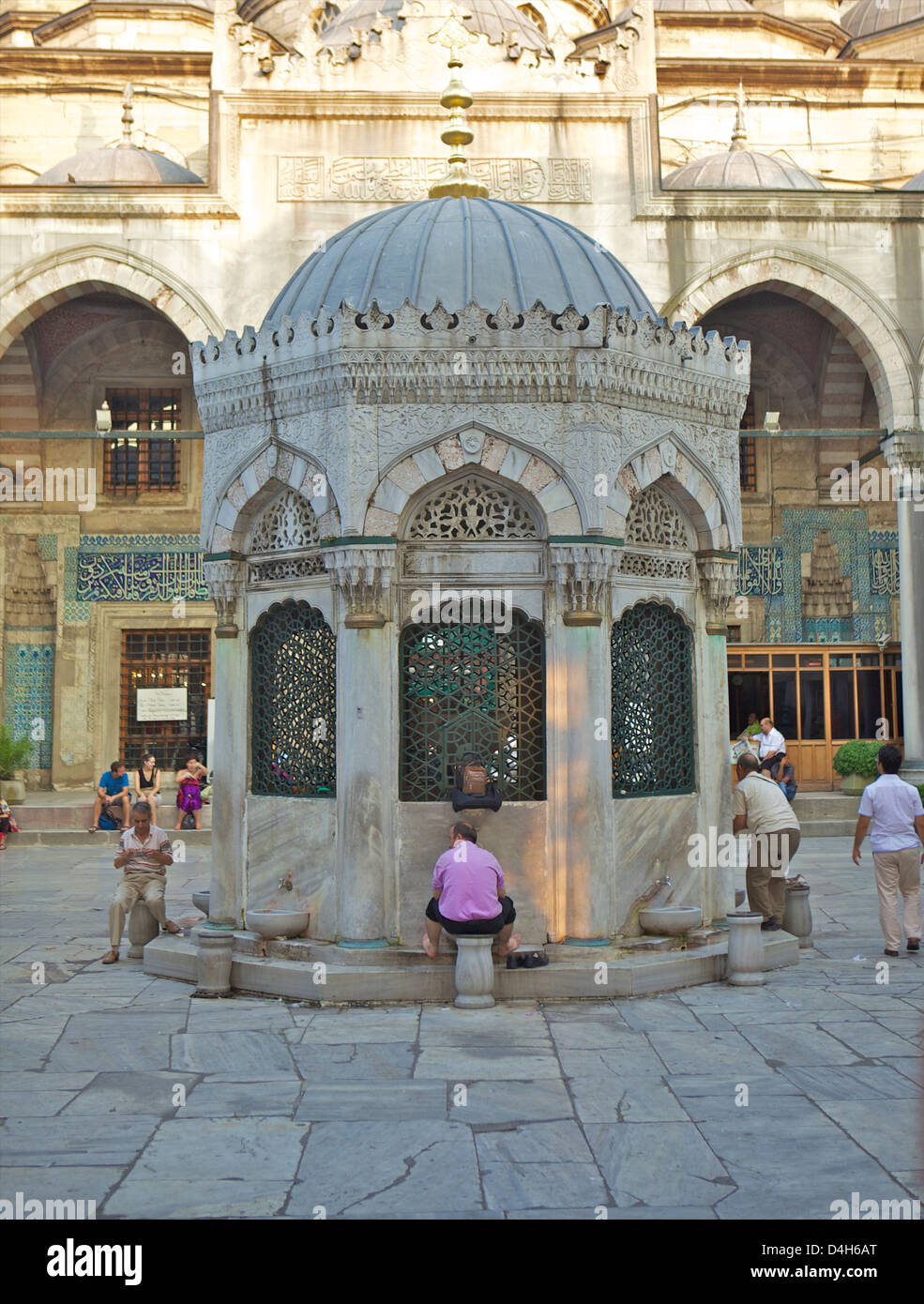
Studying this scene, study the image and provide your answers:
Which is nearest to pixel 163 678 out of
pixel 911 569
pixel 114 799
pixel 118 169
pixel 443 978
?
pixel 114 799

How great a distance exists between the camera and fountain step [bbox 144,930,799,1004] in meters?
6.40

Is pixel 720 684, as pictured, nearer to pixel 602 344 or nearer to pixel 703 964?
pixel 703 964

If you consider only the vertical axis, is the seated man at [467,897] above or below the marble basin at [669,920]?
above

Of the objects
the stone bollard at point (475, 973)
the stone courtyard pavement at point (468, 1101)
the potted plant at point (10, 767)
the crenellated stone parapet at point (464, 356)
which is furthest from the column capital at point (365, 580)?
the potted plant at point (10, 767)

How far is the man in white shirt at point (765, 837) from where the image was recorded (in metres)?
7.68

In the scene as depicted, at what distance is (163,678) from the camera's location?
64.8 feet

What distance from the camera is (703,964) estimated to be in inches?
269

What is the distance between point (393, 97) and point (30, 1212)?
16.2 metres

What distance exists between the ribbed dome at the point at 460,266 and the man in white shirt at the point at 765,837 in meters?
2.85

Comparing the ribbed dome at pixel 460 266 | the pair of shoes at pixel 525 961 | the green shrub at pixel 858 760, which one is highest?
the ribbed dome at pixel 460 266

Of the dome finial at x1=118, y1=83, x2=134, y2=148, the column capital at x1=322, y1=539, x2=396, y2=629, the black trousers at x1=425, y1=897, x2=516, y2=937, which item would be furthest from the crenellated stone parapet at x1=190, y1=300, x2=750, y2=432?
the dome finial at x1=118, y1=83, x2=134, y2=148

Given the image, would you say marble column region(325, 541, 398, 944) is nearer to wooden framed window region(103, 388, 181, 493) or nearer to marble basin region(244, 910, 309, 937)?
marble basin region(244, 910, 309, 937)

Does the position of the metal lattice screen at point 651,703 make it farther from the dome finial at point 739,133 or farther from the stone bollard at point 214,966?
the dome finial at point 739,133

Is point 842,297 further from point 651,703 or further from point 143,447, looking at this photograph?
point 651,703
